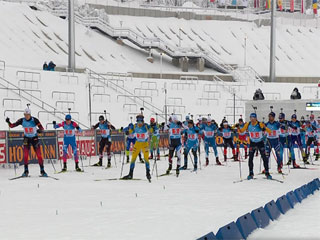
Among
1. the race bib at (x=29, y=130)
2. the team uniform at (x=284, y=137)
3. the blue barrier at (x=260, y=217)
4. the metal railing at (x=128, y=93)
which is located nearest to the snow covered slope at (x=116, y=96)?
the metal railing at (x=128, y=93)

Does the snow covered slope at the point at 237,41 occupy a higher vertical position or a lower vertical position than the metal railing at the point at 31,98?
higher

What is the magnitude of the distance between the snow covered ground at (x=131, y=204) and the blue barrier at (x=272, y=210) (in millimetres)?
147

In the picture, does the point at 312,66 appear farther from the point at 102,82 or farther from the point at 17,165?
the point at 17,165

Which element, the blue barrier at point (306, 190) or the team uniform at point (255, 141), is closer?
the blue barrier at point (306, 190)

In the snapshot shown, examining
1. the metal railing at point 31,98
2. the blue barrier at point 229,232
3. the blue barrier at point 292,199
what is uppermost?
the metal railing at point 31,98

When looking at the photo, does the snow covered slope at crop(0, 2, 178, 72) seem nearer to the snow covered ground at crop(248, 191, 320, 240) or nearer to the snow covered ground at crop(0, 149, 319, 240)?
the snow covered ground at crop(0, 149, 319, 240)

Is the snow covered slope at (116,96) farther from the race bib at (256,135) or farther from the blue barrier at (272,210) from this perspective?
the blue barrier at (272,210)

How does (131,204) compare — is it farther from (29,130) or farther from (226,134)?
(226,134)

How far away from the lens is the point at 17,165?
2259 cm

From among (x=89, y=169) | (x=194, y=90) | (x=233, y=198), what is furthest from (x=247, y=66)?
(x=233, y=198)

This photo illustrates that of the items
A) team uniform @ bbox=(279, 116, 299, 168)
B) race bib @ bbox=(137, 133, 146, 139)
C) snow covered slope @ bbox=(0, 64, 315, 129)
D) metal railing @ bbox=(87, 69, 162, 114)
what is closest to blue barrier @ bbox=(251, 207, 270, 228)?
race bib @ bbox=(137, 133, 146, 139)

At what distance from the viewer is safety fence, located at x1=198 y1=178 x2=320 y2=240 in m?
8.45

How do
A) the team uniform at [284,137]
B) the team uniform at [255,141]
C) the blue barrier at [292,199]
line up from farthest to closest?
1. the team uniform at [284,137]
2. the team uniform at [255,141]
3. the blue barrier at [292,199]

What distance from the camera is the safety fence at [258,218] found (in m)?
8.45
